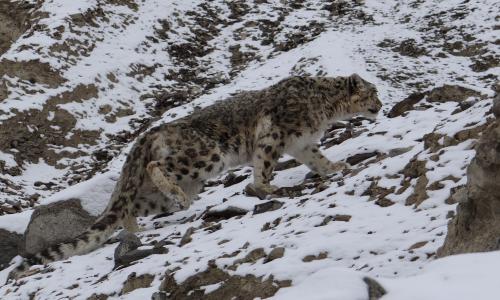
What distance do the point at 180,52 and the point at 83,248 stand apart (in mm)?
15150

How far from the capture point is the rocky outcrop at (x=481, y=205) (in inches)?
177

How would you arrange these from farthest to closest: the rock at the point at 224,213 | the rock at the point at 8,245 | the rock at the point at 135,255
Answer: the rock at the point at 8,245
the rock at the point at 224,213
the rock at the point at 135,255

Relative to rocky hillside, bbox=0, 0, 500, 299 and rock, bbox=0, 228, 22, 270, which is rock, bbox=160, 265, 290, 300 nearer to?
rocky hillside, bbox=0, 0, 500, 299

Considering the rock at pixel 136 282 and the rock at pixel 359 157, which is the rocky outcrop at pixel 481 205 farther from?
the rock at pixel 359 157

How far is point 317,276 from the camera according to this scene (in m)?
3.55

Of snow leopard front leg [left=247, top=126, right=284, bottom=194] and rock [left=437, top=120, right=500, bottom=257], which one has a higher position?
rock [left=437, top=120, right=500, bottom=257]

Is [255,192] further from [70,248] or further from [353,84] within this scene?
[353,84]

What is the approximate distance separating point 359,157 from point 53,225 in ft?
14.8

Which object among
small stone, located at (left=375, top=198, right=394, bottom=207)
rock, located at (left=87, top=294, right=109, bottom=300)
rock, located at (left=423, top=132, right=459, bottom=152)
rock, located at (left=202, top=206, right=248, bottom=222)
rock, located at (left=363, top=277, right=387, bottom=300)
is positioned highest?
rock, located at (left=363, top=277, right=387, bottom=300)

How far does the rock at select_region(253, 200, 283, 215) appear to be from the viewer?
836 cm

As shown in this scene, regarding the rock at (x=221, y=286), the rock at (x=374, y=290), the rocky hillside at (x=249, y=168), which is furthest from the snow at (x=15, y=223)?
the rock at (x=374, y=290)

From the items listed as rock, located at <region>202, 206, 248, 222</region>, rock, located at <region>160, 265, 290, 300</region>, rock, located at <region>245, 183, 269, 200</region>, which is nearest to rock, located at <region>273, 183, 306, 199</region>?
rock, located at <region>245, 183, 269, 200</region>

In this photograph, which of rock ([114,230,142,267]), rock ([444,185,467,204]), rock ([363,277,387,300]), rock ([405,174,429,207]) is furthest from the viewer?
rock ([114,230,142,267])

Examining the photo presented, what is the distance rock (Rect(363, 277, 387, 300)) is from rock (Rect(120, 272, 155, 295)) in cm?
397
